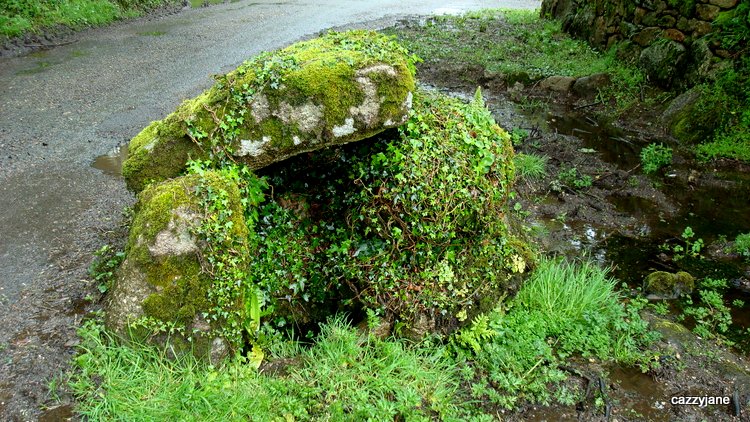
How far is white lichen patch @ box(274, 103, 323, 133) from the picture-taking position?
3.77 metres

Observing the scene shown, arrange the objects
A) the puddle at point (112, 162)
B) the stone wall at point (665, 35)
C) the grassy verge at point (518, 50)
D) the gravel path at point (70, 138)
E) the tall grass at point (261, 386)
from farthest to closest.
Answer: the grassy verge at point (518, 50) → the stone wall at point (665, 35) → the puddle at point (112, 162) → the gravel path at point (70, 138) → the tall grass at point (261, 386)

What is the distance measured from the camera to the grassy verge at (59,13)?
34.1 ft

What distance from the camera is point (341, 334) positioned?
12.8ft

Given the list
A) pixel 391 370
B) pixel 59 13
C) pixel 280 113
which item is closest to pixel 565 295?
pixel 391 370

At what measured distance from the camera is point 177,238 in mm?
3504

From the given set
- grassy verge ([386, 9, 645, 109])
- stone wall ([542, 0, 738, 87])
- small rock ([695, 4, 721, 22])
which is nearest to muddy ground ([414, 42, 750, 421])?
grassy verge ([386, 9, 645, 109])

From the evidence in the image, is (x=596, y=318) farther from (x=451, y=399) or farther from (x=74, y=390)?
(x=74, y=390)

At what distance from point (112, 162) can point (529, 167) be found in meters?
4.95

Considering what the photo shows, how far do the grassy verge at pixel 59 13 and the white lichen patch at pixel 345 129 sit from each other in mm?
9134

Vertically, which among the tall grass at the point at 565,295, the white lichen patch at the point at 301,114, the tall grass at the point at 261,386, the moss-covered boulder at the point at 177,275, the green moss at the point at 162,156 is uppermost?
the white lichen patch at the point at 301,114

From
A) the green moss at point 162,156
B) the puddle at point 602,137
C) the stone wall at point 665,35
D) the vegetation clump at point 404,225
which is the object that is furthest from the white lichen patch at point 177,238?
the stone wall at point 665,35

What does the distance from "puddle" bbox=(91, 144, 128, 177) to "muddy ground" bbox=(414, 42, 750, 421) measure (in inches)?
179

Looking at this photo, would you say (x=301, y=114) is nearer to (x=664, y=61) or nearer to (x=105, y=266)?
(x=105, y=266)

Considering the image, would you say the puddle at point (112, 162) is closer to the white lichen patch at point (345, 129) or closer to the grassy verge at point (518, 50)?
the white lichen patch at point (345, 129)
